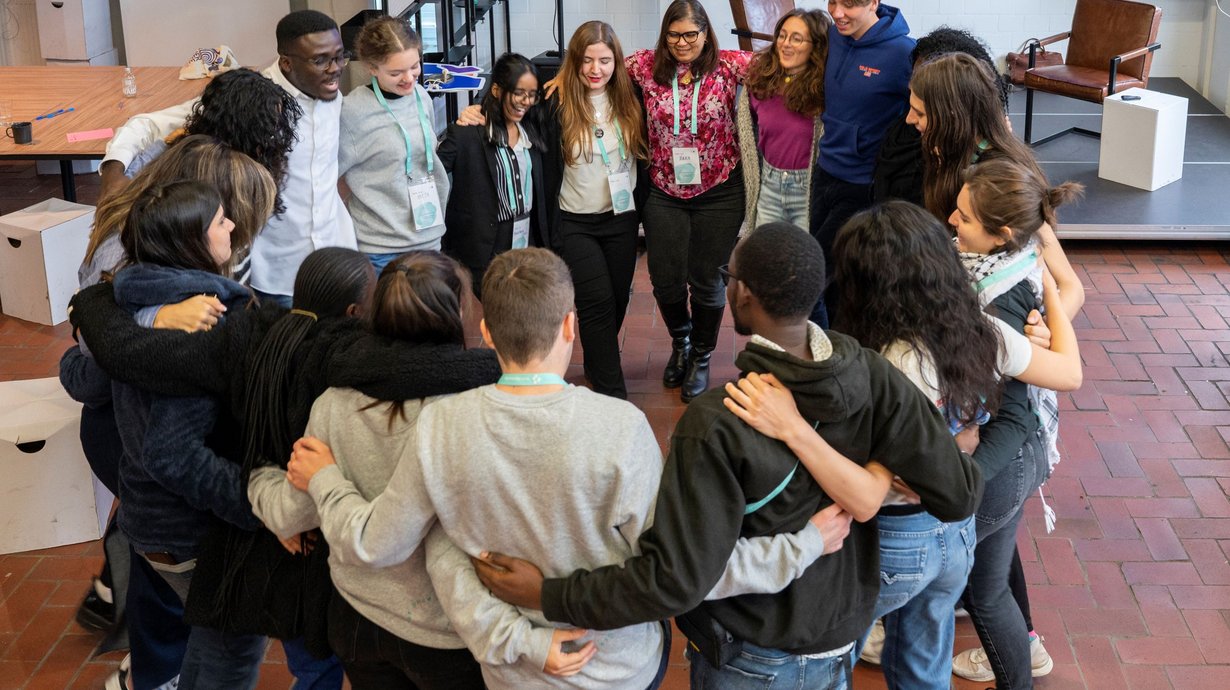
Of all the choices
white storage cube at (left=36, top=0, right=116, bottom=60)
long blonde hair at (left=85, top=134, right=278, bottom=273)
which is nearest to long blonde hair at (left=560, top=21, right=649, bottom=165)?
long blonde hair at (left=85, top=134, right=278, bottom=273)

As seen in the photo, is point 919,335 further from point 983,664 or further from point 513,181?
point 513,181

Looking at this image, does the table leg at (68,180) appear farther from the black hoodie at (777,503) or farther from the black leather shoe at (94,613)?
the black hoodie at (777,503)

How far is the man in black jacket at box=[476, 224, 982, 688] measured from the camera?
179 cm

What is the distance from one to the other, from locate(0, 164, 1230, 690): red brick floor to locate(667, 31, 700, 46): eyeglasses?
144cm

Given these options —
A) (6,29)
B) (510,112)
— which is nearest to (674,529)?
(510,112)

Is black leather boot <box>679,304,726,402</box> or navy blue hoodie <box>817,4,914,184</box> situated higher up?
navy blue hoodie <box>817,4,914,184</box>

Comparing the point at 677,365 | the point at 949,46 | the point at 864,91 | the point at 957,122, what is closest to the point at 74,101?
the point at 677,365

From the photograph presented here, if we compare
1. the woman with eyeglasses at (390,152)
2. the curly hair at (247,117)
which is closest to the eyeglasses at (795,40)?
the woman with eyeglasses at (390,152)

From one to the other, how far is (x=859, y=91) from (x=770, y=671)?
2.37 m

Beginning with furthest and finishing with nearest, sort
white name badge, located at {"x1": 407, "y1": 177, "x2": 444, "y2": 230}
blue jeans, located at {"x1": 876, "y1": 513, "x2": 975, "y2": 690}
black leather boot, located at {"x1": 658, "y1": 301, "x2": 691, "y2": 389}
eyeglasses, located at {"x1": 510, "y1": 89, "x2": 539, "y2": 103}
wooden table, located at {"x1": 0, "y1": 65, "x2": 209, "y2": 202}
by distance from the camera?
1. wooden table, located at {"x1": 0, "y1": 65, "x2": 209, "y2": 202}
2. black leather boot, located at {"x1": 658, "y1": 301, "x2": 691, "y2": 389}
3. eyeglasses, located at {"x1": 510, "y1": 89, "x2": 539, "y2": 103}
4. white name badge, located at {"x1": 407, "y1": 177, "x2": 444, "y2": 230}
5. blue jeans, located at {"x1": 876, "y1": 513, "x2": 975, "y2": 690}

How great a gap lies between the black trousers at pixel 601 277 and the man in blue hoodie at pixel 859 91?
2.62ft

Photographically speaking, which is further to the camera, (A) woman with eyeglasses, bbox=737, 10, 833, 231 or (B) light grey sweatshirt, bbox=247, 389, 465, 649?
(A) woman with eyeglasses, bbox=737, 10, 833, 231

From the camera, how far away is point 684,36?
13.1 ft

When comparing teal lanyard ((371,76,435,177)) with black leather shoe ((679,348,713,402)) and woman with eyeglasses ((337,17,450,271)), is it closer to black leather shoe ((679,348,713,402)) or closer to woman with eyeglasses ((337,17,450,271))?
woman with eyeglasses ((337,17,450,271))
